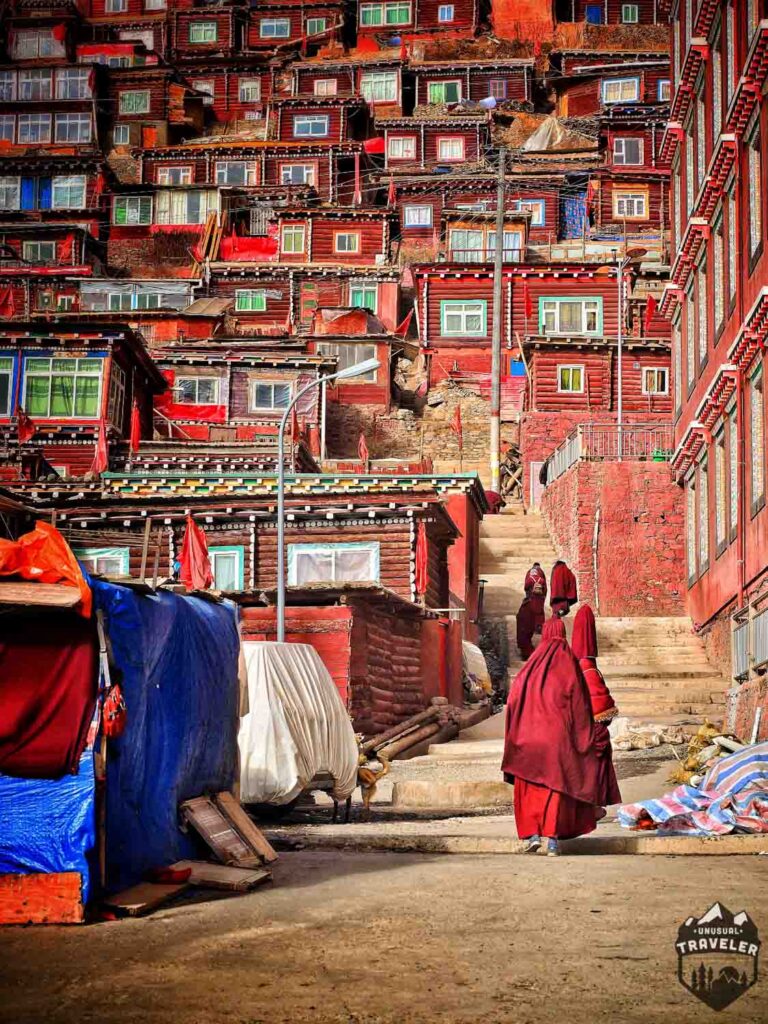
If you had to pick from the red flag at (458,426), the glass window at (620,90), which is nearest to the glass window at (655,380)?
the red flag at (458,426)

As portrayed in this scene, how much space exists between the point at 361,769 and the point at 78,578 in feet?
34.3

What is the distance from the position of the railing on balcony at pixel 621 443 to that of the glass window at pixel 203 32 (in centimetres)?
5367

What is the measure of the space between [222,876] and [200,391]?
3941 centimetres

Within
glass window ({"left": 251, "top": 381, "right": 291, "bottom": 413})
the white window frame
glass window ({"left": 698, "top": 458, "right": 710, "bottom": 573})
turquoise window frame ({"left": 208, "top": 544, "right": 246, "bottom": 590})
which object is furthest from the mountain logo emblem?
the white window frame

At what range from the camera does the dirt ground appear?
5.85 meters

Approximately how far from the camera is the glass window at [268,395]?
47875 mm

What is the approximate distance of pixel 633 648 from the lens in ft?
98.0

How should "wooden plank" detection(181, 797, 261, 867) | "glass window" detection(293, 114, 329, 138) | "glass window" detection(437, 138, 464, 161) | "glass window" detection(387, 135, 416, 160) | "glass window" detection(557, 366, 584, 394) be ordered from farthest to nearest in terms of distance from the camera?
"glass window" detection(293, 114, 329, 138) < "glass window" detection(437, 138, 464, 161) < "glass window" detection(387, 135, 416, 160) < "glass window" detection(557, 366, 584, 394) < "wooden plank" detection(181, 797, 261, 867)

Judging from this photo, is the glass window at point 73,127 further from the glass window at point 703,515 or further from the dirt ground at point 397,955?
the dirt ground at point 397,955

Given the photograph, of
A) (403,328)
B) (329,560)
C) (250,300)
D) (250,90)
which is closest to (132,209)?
(250,300)

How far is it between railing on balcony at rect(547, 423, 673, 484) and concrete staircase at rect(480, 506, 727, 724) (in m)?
3.15

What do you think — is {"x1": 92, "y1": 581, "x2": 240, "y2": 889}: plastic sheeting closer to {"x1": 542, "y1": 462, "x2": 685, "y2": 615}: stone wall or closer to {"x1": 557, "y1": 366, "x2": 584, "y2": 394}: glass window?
{"x1": 542, "y1": 462, "x2": 685, "y2": 615}: stone wall

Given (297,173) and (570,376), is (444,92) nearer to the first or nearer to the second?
(297,173)

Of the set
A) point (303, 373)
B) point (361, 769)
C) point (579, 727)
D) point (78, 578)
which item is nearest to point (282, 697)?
point (361, 769)
